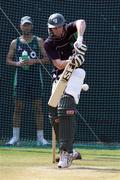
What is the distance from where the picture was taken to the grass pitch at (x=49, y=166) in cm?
575

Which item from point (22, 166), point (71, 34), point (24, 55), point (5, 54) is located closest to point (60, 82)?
point (71, 34)

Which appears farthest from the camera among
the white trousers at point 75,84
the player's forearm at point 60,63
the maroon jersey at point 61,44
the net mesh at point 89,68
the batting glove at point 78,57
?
the net mesh at point 89,68

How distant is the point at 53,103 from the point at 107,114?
4934mm

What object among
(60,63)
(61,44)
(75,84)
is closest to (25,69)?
(61,44)

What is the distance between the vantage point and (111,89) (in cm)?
1108

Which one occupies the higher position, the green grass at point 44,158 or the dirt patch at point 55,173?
the green grass at point 44,158

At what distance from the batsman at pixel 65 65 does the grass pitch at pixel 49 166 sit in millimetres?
260

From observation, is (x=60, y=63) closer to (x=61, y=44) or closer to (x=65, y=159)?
(x=61, y=44)

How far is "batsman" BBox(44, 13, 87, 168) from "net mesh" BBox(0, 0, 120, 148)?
14.2 ft

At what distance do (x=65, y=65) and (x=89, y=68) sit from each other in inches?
188

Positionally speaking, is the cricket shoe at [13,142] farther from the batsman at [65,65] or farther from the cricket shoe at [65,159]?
the cricket shoe at [65,159]

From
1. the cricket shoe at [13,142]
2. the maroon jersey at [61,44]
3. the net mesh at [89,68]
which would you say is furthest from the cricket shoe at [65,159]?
the net mesh at [89,68]

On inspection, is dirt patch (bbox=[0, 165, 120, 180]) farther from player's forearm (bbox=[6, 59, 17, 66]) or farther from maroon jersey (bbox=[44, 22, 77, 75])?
player's forearm (bbox=[6, 59, 17, 66])

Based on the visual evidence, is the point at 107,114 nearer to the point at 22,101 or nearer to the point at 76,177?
the point at 22,101
